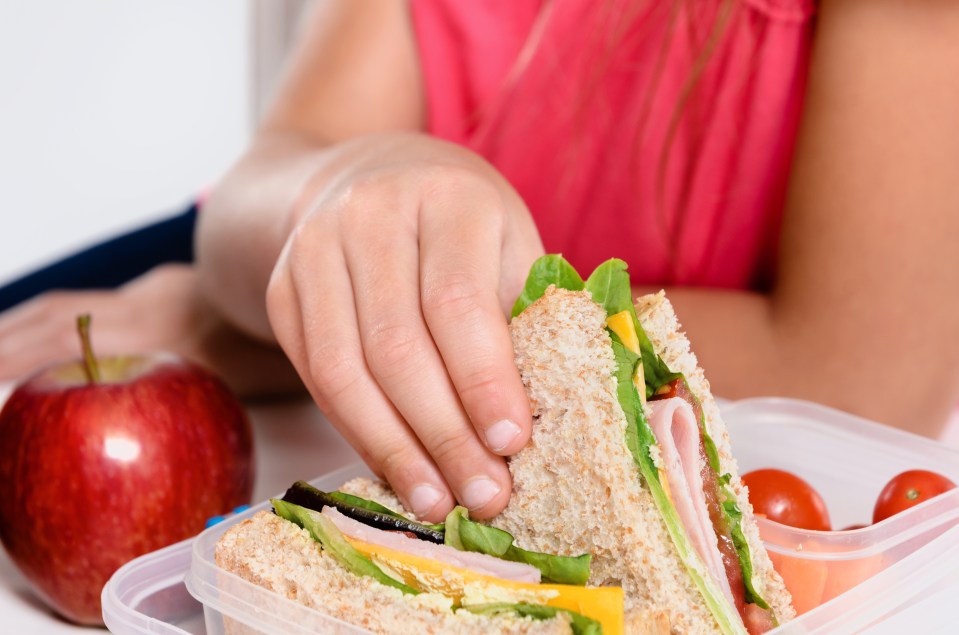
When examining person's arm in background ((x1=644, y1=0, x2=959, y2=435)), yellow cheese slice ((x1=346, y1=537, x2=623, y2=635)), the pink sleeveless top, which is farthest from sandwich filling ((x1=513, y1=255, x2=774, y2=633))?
the pink sleeveless top

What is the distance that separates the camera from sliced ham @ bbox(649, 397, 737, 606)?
0.76 meters

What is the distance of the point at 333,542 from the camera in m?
0.73

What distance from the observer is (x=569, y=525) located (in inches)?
29.6

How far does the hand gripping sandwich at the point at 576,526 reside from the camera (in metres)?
0.67

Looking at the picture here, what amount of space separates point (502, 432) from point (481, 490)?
2.0 inches

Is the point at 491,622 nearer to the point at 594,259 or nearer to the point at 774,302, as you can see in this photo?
the point at 774,302

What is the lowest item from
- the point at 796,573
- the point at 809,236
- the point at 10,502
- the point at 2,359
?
the point at 2,359

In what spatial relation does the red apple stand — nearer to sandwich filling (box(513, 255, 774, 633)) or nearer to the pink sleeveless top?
sandwich filling (box(513, 255, 774, 633))

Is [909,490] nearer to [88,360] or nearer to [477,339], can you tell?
[477,339]

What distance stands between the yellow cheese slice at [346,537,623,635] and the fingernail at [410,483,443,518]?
0.25 ft

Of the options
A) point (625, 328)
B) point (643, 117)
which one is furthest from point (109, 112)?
point (625, 328)

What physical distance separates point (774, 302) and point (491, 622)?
82 cm

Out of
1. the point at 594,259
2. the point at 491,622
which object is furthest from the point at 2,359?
the point at 491,622

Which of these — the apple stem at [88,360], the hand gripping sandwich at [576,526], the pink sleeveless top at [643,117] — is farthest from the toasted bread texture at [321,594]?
the pink sleeveless top at [643,117]
